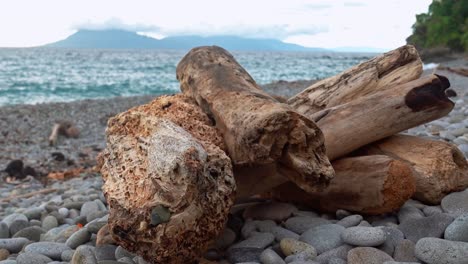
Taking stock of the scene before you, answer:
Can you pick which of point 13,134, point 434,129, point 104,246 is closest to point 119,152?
point 104,246

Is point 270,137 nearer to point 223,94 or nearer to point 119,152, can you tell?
point 223,94

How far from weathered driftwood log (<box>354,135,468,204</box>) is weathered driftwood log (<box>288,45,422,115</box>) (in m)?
0.45

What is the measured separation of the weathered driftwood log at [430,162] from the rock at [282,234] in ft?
3.34

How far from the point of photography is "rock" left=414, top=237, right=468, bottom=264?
2.24m

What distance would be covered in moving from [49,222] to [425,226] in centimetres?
273

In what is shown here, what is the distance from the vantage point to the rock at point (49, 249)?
3018 millimetres

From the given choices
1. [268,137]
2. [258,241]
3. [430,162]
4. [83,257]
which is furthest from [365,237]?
[83,257]

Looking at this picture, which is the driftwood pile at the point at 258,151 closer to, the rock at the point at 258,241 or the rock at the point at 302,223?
the rock at the point at 302,223

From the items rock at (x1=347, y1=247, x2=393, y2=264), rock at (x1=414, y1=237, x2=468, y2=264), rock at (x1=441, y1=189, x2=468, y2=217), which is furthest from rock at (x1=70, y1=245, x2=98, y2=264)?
rock at (x1=441, y1=189, x2=468, y2=217)

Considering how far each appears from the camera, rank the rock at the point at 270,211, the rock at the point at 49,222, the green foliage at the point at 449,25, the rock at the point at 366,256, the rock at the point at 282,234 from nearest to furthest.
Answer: the rock at the point at 366,256 < the rock at the point at 282,234 < the rock at the point at 270,211 < the rock at the point at 49,222 < the green foliage at the point at 449,25

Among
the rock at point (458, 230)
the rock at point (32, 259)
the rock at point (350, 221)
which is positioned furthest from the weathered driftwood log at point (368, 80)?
the rock at point (32, 259)

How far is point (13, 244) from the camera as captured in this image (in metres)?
3.31

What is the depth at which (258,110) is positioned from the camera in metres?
2.72

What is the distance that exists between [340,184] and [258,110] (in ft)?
2.80
